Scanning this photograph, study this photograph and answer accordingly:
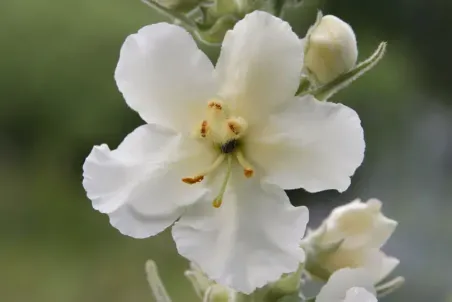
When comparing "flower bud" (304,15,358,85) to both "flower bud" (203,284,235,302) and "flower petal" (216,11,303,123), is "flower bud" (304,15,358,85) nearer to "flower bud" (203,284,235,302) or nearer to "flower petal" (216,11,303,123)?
"flower petal" (216,11,303,123)

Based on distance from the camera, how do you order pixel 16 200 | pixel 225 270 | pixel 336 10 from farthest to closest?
1. pixel 16 200
2. pixel 336 10
3. pixel 225 270

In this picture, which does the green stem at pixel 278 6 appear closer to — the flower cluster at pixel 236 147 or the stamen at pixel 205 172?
the flower cluster at pixel 236 147

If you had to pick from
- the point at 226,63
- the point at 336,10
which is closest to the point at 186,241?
the point at 226,63

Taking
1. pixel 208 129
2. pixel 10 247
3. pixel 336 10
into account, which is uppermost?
pixel 208 129

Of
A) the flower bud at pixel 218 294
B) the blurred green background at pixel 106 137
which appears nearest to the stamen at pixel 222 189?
the flower bud at pixel 218 294

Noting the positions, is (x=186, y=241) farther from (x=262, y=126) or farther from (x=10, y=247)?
(x=10, y=247)

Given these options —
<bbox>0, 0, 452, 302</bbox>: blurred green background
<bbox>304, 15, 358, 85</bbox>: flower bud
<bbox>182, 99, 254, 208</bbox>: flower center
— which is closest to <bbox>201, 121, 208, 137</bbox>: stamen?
<bbox>182, 99, 254, 208</bbox>: flower center
